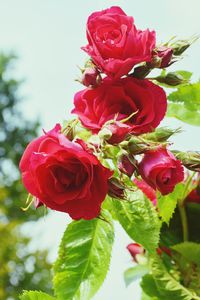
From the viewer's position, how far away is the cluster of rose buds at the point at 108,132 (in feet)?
2.17

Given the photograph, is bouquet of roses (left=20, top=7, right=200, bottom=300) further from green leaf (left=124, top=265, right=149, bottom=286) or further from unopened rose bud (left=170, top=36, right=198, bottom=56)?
green leaf (left=124, top=265, right=149, bottom=286)

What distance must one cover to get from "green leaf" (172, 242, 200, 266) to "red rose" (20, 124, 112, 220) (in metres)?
0.31

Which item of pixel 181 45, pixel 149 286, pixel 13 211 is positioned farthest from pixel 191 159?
pixel 13 211

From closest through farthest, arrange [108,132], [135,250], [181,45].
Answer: [108,132] → [181,45] → [135,250]

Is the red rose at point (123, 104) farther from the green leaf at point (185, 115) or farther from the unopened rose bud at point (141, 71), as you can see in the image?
the green leaf at point (185, 115)

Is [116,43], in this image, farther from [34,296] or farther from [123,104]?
[34,296]

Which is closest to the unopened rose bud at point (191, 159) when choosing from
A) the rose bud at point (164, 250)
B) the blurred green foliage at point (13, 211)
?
the rose bud at point (164, 250)

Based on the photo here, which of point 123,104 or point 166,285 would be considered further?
point 166,285

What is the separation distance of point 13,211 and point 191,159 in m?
9.88

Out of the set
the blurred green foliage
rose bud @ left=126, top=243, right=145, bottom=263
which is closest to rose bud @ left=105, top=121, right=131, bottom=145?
rose bud @ left=126, top=243, right=145, bottom=263

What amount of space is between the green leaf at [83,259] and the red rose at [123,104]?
0.50 feet

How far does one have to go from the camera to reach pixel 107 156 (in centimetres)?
72

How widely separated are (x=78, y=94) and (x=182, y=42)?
15 cm

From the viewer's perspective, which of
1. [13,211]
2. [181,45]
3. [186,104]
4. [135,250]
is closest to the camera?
[181,45]
